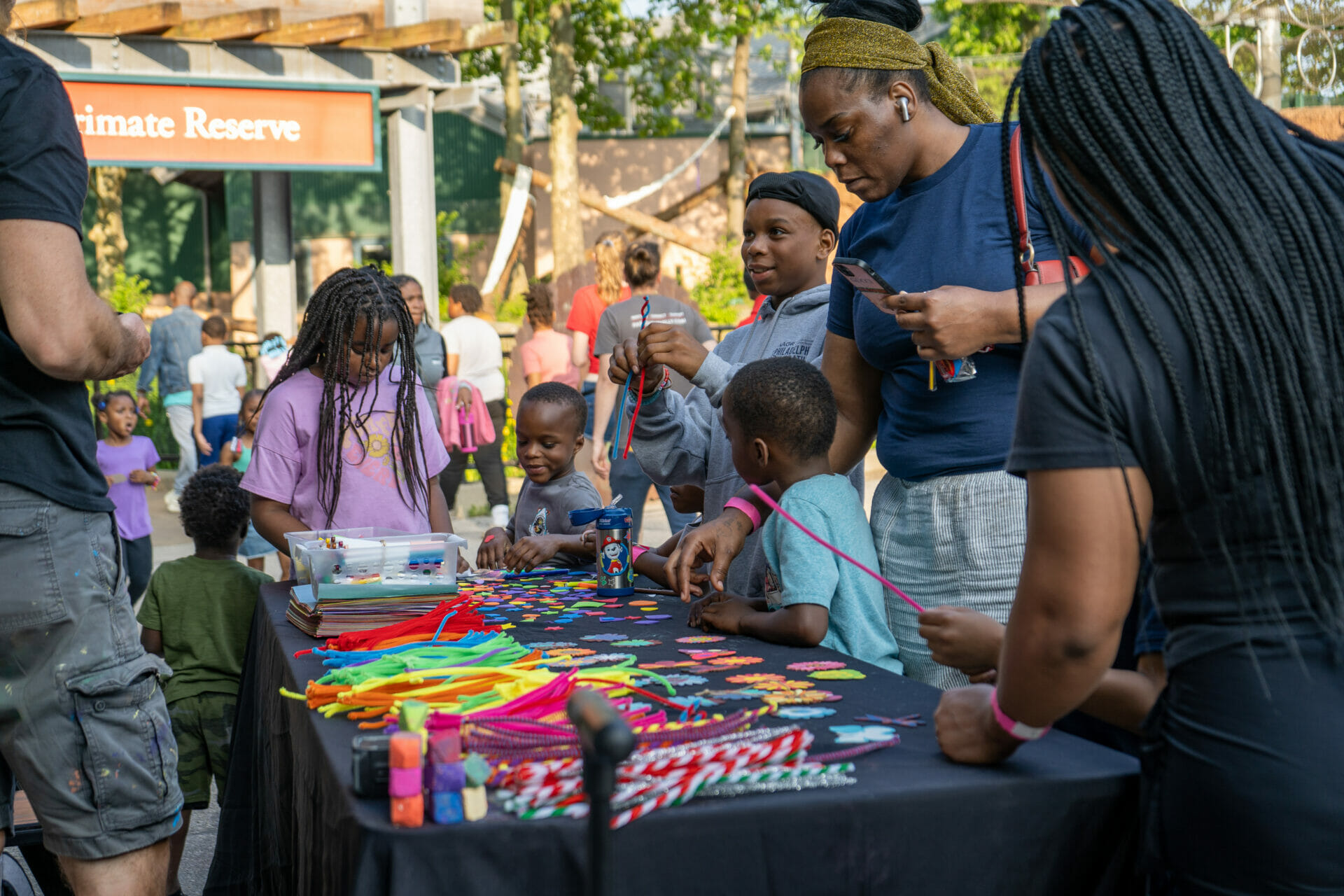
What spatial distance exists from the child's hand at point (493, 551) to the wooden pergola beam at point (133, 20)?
5.80m

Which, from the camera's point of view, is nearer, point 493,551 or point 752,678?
point 752,678

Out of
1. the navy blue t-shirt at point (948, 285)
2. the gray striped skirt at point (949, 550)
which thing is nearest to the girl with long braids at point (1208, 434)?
the gray striped skirt at point (949, 550)

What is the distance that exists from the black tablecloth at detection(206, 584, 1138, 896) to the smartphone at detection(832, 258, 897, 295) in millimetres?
798

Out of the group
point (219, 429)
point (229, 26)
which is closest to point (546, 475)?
point (229, 26)

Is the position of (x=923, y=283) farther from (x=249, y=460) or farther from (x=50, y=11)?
(x=50, y=11)

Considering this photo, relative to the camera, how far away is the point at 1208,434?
4.41 feet

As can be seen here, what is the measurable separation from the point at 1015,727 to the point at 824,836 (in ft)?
0.94

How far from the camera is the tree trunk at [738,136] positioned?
19125 millimetres

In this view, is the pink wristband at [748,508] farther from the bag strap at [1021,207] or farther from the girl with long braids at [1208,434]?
the girl with long braids at [1208,434]

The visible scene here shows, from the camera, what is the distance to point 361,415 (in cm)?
370

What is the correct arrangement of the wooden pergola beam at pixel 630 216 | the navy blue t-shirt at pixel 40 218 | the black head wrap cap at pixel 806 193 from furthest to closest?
1. the wooden pergola beam at pixel 630 216
2. the black head wrap cap at pixel 806 193
3. the navy blue t-shirt at pixel 40 218

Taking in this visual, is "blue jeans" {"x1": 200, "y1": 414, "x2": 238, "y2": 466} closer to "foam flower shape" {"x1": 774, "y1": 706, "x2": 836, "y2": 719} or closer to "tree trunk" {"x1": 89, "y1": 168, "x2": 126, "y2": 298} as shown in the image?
"foam flower shape" {"x1": 774, "y1": 706, "x2": 836, "y2": 719}

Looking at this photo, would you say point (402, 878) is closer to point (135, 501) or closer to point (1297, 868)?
point (1297, 868)

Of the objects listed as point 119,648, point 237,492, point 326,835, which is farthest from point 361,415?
point 326,835
